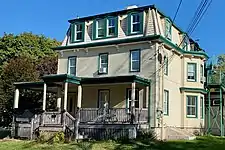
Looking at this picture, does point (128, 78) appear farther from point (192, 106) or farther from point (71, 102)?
point (71, 102)

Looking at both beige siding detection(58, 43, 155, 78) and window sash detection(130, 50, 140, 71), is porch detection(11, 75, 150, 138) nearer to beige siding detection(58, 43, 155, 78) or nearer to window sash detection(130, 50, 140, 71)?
beige siding detection(58, 43, 155, 78)

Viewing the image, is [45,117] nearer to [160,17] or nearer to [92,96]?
[92,96]

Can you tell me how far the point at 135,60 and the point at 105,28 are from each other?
389 cm

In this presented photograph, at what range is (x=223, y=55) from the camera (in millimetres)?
60562

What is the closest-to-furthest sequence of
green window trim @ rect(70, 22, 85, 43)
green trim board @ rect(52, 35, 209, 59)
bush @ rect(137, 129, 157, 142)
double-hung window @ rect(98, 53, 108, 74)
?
bush @ rect(137, 129, 157, 142) → green trim board @ rect(52, 35, 209, 59) → double-hung window @ rect(98, 53, 108, 74) → green window trim @ rect(70, 22, 85, 43)

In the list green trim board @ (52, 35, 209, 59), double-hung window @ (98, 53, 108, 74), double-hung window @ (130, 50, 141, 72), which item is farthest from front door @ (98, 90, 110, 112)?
green trim board @ (52, 35, 209, 59)

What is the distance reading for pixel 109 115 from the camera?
22.6m

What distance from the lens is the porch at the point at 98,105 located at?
22.3 metres

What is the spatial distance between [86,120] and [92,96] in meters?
4.15

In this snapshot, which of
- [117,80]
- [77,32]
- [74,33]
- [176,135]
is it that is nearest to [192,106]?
[176,135]

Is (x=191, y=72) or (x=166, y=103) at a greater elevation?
(x=191, y=72)

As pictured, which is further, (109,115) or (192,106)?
(192,106)

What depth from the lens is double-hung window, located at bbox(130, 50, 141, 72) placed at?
25.1 meters

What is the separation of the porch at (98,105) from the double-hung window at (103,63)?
47.7 inches
